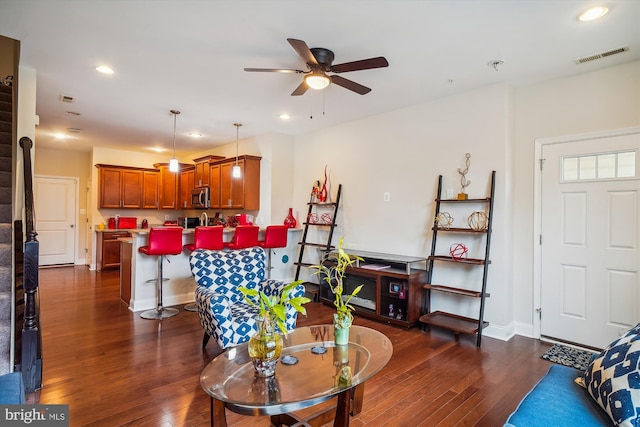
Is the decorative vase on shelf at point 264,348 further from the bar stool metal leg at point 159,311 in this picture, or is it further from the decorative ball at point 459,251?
the bar stool metal leg at point 159,311

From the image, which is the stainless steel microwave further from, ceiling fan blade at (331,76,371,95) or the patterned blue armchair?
ceiling fan blade at (331,76,371,95)

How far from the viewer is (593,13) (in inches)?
94.3

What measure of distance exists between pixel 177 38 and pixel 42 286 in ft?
17.5

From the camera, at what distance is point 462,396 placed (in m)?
2.44

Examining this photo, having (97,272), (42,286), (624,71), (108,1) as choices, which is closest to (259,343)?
(108,1)

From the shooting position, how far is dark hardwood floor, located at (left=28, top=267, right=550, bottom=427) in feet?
7.12

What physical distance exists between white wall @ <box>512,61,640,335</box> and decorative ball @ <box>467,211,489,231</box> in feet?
1.15

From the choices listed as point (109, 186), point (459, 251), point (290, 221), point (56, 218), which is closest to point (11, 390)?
point (459, 251)

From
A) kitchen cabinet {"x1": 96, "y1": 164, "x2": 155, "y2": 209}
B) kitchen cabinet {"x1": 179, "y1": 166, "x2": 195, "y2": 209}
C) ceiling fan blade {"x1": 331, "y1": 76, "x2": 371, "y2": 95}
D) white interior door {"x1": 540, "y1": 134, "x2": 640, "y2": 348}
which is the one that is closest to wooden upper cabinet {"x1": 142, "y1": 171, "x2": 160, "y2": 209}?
kitchen cabinet {"x1": 96, "y1": 164, "x2": 155, "y2": 209}

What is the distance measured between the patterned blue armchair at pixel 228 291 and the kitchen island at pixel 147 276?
1.68 meters

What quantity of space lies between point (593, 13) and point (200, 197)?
6.65 m

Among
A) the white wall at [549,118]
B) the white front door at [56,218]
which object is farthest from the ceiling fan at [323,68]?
the white front door at [56,218]

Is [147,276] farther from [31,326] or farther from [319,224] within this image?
[319,224]

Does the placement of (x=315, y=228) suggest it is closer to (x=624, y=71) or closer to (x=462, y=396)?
(x=462, y=396)
